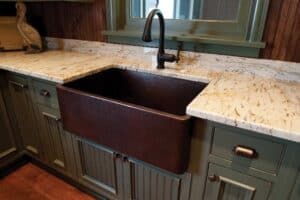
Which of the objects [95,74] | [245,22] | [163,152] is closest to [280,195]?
[163,152]

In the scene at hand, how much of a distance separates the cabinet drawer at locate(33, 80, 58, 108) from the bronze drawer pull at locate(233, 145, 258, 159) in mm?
996

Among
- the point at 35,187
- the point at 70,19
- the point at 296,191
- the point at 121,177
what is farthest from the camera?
the point at 70,19

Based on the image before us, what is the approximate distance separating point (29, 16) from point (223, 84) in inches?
69.1

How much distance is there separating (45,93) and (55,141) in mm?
352

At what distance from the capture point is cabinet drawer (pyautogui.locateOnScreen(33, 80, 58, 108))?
1213 millimetres

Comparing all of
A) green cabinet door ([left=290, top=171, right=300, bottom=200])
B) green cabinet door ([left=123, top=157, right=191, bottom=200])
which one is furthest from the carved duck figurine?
green cabinet door ([left=290, top=171, right=300, bottom=200])

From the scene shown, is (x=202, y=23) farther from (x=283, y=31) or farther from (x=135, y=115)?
(x=135, y=115)

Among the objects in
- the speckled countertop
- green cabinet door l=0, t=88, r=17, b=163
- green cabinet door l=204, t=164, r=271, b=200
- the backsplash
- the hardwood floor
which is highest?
the backsplash

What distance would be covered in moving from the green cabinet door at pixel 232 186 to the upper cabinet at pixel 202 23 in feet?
2.20

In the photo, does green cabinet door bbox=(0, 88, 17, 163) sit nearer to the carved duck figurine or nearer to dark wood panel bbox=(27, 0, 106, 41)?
the carved duck figurine

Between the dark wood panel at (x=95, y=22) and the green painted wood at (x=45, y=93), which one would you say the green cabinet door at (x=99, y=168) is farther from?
the dark wood panel at (x=95, y=22)

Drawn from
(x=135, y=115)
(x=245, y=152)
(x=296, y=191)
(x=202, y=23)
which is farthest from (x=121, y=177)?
(x=202, y=23)

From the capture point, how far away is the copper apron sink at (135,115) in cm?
82

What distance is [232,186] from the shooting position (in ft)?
2.84
